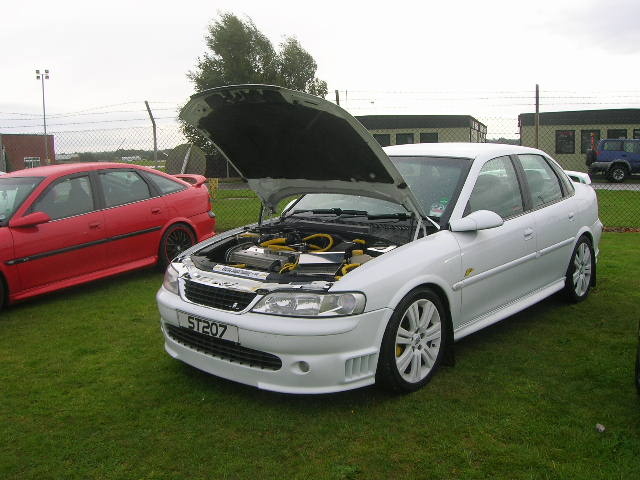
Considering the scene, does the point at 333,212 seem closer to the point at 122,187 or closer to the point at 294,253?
the point at 294,253

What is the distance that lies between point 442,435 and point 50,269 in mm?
4321

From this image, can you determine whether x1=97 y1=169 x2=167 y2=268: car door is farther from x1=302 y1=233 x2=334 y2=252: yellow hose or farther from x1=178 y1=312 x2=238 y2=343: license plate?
x1=178 y1=312 x2=238 y2=343: license plate

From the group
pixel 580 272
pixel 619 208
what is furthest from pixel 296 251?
pixel 619 208

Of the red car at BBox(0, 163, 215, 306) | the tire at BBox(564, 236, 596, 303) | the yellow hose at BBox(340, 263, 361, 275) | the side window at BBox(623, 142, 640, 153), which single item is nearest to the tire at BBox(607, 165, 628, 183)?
the side window at BBox(623, 142, 640, 153)

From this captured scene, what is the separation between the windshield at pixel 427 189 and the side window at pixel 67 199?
2.82 m

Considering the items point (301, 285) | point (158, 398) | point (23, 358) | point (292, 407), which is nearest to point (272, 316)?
point (301, 285)

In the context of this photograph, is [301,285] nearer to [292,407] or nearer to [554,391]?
[292,407]

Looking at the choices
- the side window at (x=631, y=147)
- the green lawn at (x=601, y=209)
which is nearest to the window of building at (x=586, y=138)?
the side window at (x=631, y=147)

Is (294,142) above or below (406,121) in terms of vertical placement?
below

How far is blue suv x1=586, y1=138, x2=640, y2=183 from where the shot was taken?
24.4 m

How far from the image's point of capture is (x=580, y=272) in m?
5.39

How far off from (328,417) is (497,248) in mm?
1740

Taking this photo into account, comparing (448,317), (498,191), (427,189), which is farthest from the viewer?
(498,191)

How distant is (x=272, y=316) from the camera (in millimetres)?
3316
